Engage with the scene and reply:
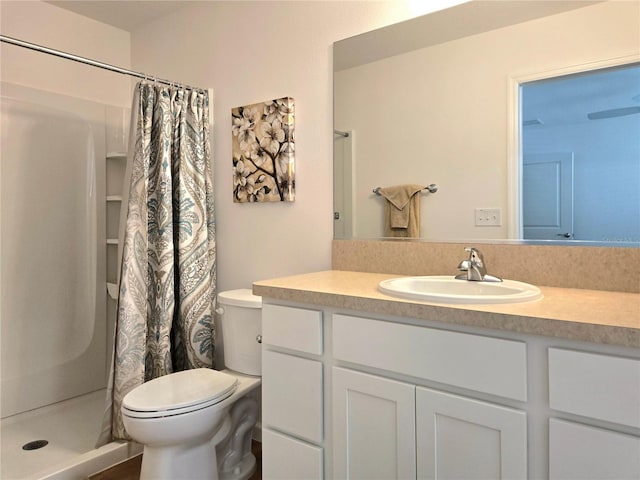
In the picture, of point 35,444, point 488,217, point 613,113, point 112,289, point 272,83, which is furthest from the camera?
point 112,289

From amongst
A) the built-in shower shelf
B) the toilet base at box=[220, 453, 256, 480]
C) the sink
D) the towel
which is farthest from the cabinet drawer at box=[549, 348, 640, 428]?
the built-in shower shelf

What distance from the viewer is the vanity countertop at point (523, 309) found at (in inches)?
38.9

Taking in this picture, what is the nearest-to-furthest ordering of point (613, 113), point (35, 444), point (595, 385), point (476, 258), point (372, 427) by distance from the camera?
point (595, 385) < point (372, 427) < point (613, 113) < point (476, 258) < point (35, 444)

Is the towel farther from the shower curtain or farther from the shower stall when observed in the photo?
the shower stall

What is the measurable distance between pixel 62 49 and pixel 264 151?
56.9 inches

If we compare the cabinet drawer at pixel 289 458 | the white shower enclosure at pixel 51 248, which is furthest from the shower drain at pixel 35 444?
the cabinet drawer at pixel 289 458

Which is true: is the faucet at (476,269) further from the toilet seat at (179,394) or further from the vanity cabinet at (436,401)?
the toilet seat at (179,394)

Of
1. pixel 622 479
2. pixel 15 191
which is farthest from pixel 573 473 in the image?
pixel 15 191

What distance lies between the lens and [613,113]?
143cm

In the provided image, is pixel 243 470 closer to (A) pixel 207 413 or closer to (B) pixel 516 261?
(A) pixel 207 413

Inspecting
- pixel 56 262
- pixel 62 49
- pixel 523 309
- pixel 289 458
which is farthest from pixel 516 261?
pixel 62 49

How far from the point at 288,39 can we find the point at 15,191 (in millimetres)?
1660

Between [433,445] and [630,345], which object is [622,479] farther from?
[433,445]

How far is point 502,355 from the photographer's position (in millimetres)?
1102
